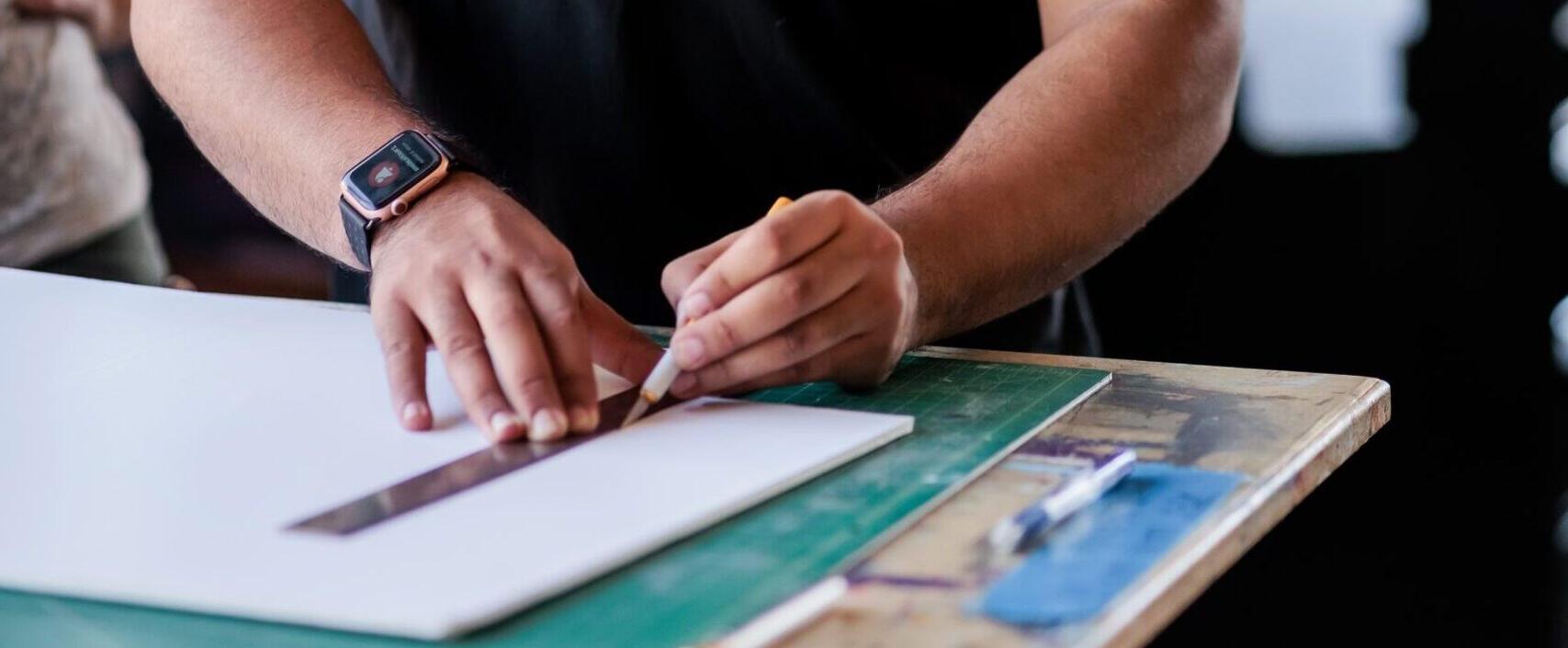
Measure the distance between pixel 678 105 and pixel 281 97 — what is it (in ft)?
1.24

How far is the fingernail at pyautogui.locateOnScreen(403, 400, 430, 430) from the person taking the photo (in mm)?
892

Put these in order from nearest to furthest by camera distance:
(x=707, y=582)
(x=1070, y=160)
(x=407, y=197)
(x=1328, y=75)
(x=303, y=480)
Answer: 1. (x=707, y=582)
2. (x=303, y=480)
3. (x=407, y=197)
4. (x=1070, y=160)
5. (x=1328, y=75)

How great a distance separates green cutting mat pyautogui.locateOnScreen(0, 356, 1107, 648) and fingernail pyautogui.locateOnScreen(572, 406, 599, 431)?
5.9 inches

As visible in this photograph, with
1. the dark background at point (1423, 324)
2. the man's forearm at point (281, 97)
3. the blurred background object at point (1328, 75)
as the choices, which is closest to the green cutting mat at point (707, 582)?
the man's forearm at point (281, 97)

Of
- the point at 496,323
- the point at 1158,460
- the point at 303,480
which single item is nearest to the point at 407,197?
the point at 496,323

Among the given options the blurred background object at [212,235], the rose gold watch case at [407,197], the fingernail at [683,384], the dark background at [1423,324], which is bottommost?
the blurred background object at [212,235]

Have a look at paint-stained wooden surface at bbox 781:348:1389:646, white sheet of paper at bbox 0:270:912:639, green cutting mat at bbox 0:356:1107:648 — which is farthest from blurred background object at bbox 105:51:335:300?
green cutting mat at bbox 0:356:1107:648

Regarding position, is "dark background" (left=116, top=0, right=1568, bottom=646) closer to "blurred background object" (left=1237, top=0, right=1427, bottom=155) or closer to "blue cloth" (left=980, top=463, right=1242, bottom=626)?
"blurred background object" (left=1237, top=0, right=1427, bottom=155)

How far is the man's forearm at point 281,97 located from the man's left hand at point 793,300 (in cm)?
36

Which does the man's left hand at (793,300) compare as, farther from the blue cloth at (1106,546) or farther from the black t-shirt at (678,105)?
the black t-shirt at (678,105)

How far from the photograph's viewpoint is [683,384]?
0.95 metres

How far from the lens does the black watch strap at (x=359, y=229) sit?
108cm

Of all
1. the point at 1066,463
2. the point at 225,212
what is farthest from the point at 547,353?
the point at 225,212

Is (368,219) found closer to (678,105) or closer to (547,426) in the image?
(547,426)
